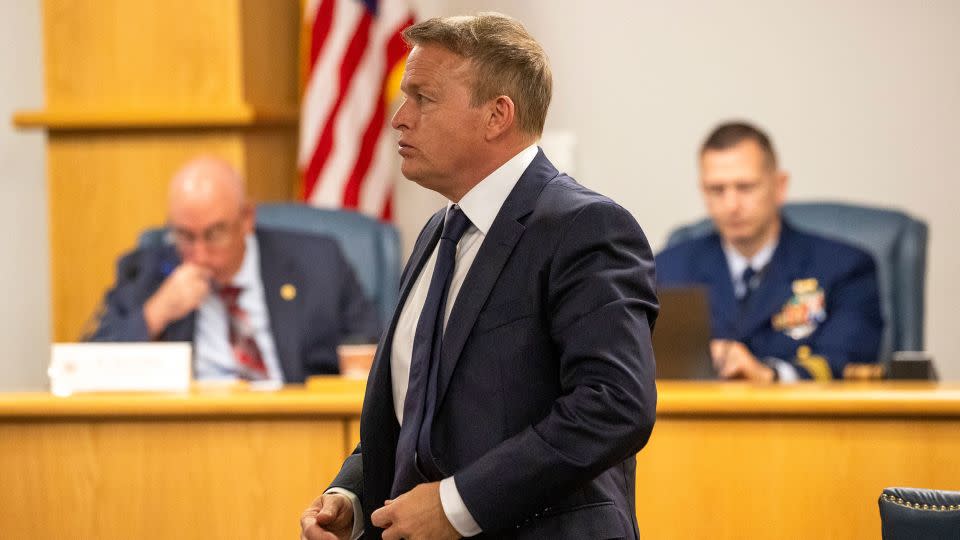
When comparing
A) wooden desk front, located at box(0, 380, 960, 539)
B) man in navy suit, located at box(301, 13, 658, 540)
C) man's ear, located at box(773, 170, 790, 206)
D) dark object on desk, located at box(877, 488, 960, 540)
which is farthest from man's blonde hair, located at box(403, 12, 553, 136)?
man's ear, located at box(773, 170, 790, 206)

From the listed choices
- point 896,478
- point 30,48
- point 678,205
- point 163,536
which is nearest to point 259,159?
point 30,48

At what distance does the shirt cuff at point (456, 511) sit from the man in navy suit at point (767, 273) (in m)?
2.16

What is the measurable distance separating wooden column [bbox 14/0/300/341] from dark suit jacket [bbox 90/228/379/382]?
682 millimetres

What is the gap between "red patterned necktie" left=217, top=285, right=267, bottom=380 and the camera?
12.0ft

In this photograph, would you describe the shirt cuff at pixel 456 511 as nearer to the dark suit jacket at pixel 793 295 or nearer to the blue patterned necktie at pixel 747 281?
the dark suit jacket at pixel 793 295

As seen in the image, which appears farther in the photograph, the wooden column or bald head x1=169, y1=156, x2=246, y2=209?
the wooden column

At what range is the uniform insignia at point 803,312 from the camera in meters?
3.69

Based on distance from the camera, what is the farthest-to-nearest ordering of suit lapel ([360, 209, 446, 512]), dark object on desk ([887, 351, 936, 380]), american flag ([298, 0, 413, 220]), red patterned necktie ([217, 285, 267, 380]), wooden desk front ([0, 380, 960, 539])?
american flag ([298, 0, 413, 220]) → red patterned necktie ([217, 285, 267, 380]) → dark object on desk ([887, 351, 936, 380]) → wooden desk front ([0, 380, 960, 539]) → suit lapel ([360, 209, 446, 512])

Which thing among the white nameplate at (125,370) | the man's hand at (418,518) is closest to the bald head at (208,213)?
the white nameplate at (125,370)

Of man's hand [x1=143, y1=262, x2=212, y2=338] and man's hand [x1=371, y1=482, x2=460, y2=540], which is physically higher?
man's hand [x1=371, y1=482, x2=460, y2=540]

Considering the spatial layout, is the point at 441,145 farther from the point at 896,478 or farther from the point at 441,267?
the point at 896,478

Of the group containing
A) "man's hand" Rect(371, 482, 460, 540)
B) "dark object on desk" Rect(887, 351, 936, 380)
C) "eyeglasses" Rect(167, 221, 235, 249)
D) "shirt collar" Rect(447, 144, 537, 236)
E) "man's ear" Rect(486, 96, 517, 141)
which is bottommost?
"dark object on desk" Rect(887, 351, 936, 380)

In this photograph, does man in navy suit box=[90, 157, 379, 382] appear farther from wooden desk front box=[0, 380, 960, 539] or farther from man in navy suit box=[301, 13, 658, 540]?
man in navy suit box=[301, 13, 658, 540]

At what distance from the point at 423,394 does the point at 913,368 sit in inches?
64.7
